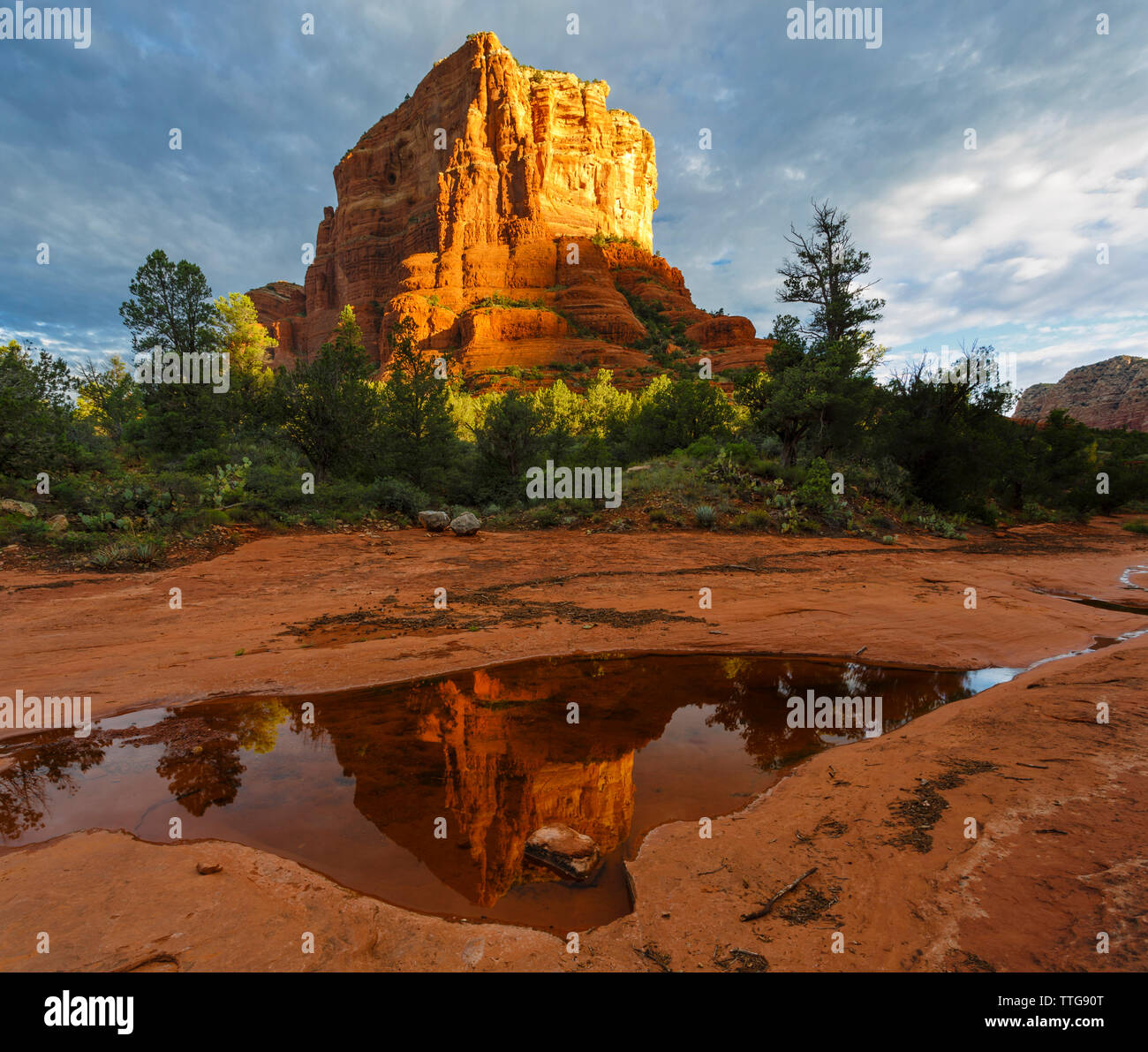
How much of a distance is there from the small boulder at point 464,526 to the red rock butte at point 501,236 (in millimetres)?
52472

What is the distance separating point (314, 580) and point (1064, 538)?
23339mm

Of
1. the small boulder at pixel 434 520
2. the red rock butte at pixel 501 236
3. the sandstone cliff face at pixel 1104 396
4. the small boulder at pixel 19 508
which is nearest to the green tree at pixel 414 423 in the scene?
the small boulder at pixel 434 520

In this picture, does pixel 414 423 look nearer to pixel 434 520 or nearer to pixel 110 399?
pixel 434 520

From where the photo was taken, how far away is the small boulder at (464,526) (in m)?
14.8

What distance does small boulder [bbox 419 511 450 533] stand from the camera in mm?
14977

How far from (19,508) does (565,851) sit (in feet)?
49.9

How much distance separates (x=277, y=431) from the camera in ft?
62.1

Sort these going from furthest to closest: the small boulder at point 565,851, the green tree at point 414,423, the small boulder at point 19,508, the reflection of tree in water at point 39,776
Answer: the green tree at point 414,423 → the small boulder at point 19,508 → the reflection of tree in water at point 39,776 → the small boulder at point 565,851

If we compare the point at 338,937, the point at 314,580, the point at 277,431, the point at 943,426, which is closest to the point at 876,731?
the point at 338,937

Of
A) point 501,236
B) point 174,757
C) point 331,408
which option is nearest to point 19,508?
point 331,408

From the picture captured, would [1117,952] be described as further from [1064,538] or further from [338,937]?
[1064,538]

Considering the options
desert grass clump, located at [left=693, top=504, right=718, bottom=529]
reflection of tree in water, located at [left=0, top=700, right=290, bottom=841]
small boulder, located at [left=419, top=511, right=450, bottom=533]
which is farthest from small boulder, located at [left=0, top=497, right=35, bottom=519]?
desert grass clump, located at [left=693, top=504, right=718, bottom=529]

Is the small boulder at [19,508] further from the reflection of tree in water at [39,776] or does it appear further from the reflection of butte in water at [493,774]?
the reflection of butte in water at [493,774]
